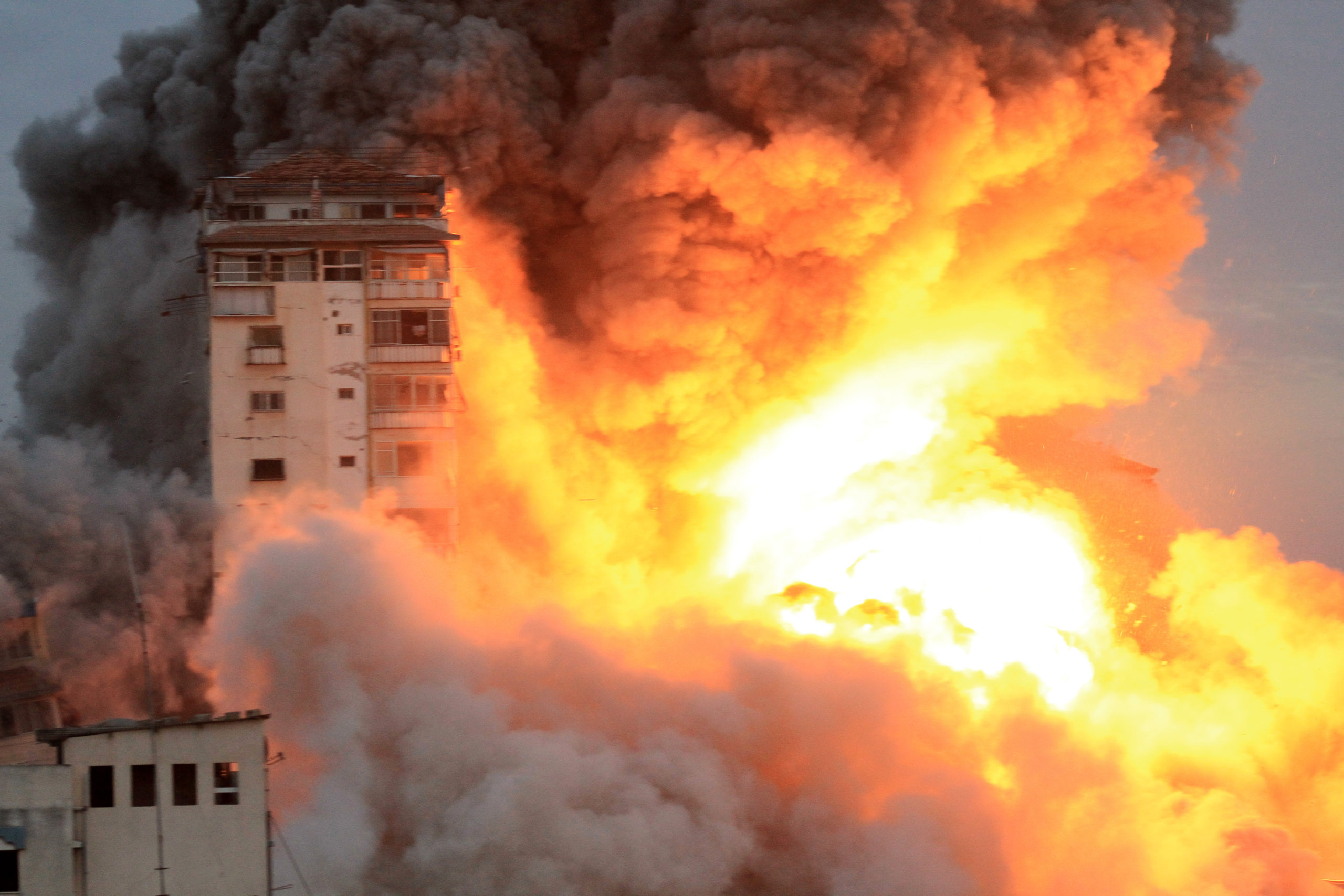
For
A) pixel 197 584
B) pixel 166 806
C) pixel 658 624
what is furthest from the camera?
pixel 197 584

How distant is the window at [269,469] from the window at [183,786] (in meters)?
16.9

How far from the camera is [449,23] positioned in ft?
183

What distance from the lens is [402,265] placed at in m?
53.8

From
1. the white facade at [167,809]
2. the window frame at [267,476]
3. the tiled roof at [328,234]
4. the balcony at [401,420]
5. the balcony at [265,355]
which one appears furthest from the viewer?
the balcony at [401,420]

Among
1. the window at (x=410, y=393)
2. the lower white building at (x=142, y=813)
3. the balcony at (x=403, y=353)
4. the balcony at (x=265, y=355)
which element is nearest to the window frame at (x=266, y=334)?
the balcony at (x=265, y=355)

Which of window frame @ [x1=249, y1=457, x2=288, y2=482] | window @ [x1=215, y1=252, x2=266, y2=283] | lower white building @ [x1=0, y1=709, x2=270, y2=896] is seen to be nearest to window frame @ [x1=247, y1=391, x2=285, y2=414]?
window frame @ [x1=249, y1=457, x2=288, y2=482]

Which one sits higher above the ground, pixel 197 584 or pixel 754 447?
pixel 754 447

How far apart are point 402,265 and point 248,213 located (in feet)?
16.8

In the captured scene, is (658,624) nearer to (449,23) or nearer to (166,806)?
(166,806)

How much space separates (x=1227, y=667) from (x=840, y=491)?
12.4 metres

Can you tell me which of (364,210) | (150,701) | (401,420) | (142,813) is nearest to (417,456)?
(401,420)

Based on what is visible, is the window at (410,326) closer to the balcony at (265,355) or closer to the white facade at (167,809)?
the balcony at (265,355)

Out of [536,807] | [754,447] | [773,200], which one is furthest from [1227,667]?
[536,807]

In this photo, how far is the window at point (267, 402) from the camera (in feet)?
173
